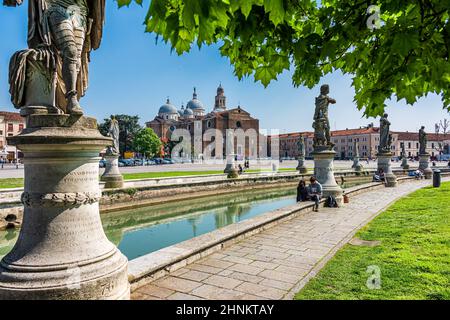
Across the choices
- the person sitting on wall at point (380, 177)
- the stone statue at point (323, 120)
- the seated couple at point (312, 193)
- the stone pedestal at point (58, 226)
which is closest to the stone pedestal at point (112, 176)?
the seated couple at point (312, 193)

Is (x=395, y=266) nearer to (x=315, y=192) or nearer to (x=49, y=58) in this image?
(x=49, y=58)

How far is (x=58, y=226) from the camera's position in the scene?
9.98 ft

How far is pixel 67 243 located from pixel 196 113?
→ 4282 inches

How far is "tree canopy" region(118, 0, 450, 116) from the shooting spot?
231 cm

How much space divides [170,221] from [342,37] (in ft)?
35.3

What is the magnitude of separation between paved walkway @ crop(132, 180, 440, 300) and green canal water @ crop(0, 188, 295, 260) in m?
3.78

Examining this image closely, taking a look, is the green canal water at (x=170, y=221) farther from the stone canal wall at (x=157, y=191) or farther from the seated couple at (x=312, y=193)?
the seated couple at (x=312, y=193)

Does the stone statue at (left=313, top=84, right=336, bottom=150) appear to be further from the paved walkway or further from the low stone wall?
the low stone wall

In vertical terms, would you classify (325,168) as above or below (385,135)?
below

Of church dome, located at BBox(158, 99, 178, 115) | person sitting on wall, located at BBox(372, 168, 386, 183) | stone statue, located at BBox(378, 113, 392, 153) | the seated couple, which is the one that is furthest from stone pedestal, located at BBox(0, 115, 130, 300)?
church dome, located at BBox(158, 99, 178, 115)

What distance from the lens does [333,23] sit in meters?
3.29

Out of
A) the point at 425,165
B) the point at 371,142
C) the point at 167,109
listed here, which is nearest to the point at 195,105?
the point at 167,109
